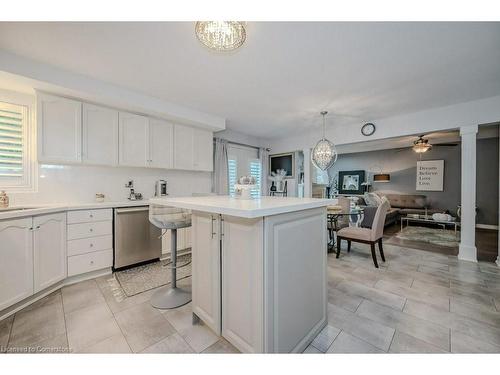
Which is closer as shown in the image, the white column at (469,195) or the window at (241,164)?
the white column at (469,195)

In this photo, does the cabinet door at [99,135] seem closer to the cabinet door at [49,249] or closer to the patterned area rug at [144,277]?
the cabinet door at [49,249]

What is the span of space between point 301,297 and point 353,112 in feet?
10.7

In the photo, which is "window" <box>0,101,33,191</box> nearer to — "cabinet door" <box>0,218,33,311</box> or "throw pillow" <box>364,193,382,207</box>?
"cabinet door" <box>0,218,33,311</box>

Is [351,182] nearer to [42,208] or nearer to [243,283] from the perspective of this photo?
[243,283]

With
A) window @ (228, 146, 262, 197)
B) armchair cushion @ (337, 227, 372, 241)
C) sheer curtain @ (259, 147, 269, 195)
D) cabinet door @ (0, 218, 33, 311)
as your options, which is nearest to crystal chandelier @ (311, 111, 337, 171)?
armchair cushion @ (337, 227, 372, 241)

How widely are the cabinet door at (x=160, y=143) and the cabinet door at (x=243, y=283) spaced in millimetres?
2377

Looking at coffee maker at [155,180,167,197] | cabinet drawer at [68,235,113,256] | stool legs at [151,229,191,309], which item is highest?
coffee maker at [155,180,167,197]

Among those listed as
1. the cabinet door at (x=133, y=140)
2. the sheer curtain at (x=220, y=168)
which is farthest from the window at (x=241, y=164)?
the cabinet door at (x=133, y=140)

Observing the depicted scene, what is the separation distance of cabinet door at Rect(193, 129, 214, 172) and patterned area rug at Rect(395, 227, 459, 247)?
174 inches

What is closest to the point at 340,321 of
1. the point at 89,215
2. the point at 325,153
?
the point at 325,153

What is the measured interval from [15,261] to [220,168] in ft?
10.1

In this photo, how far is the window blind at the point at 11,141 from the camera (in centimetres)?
231

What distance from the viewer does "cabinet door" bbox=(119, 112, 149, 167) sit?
112 inches
